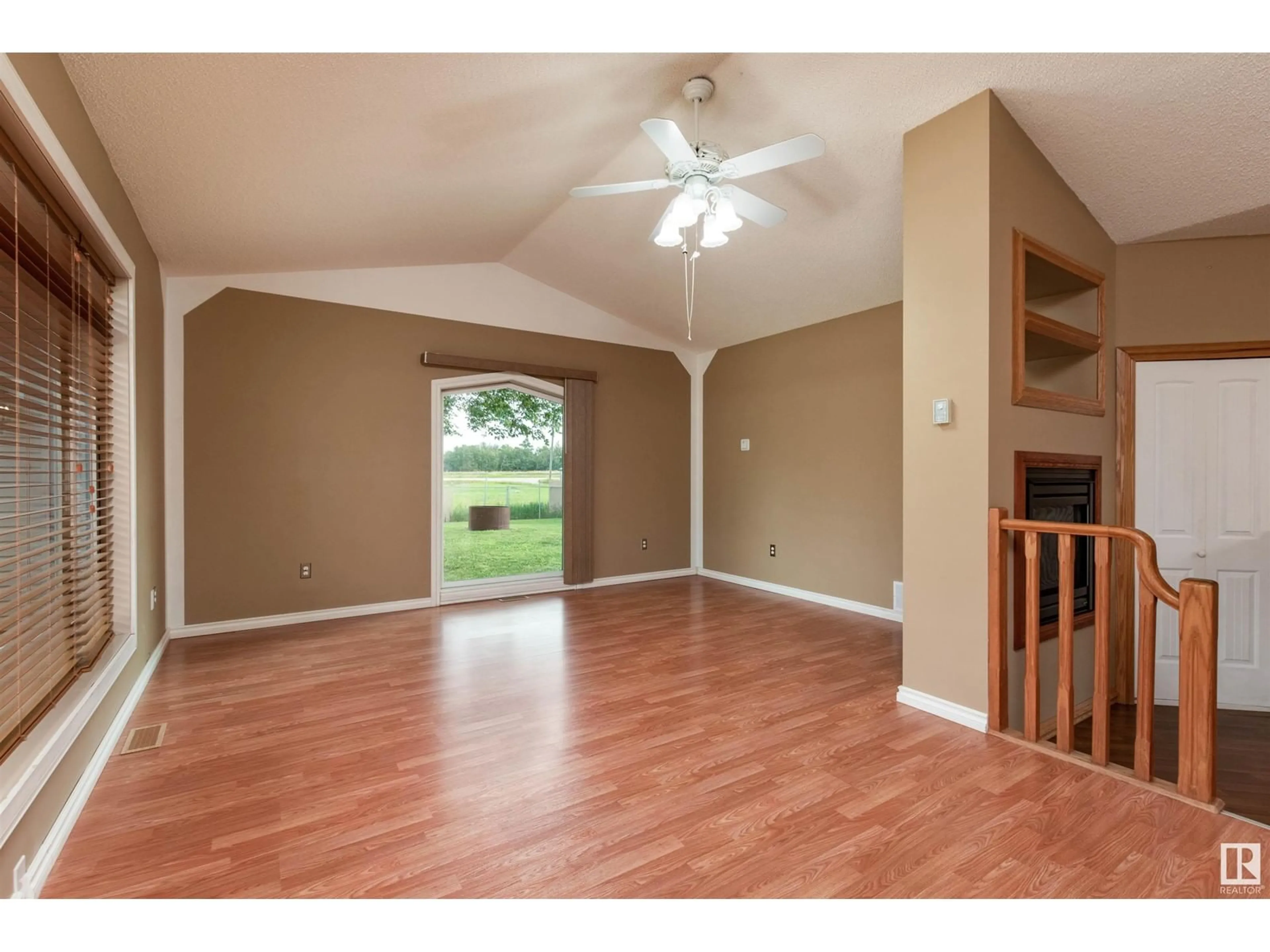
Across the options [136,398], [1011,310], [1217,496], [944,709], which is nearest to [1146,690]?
[944,709]

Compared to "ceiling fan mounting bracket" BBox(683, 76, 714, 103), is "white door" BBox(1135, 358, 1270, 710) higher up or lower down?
lower down

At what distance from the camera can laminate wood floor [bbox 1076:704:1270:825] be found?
2.38 meters

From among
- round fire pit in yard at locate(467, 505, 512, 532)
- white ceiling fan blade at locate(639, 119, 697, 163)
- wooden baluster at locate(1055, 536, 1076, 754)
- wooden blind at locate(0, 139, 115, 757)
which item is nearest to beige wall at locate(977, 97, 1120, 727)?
wooden baluster at locate(1055, 536, 1076, 754)

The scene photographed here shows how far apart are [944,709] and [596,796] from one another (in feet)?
5.45

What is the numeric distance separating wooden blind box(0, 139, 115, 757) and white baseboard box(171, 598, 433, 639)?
4.88 feet

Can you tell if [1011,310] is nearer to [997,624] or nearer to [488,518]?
[997,624]

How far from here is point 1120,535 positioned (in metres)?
2.16

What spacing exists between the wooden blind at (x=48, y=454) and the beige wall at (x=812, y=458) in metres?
4.55

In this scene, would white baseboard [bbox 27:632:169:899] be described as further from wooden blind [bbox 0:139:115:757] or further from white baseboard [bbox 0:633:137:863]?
wooden blind [bbox 0:139:115:757]

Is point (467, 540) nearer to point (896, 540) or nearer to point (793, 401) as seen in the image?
point (793, 401)

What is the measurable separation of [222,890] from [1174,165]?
14.8 feet

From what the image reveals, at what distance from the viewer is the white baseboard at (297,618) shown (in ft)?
13.1

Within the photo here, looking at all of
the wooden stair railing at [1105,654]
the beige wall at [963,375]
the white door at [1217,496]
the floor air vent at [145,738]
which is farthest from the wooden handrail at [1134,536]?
the floor air vent at [145,738]

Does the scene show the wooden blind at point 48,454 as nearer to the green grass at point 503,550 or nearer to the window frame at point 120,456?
the window frame at point 120,456
